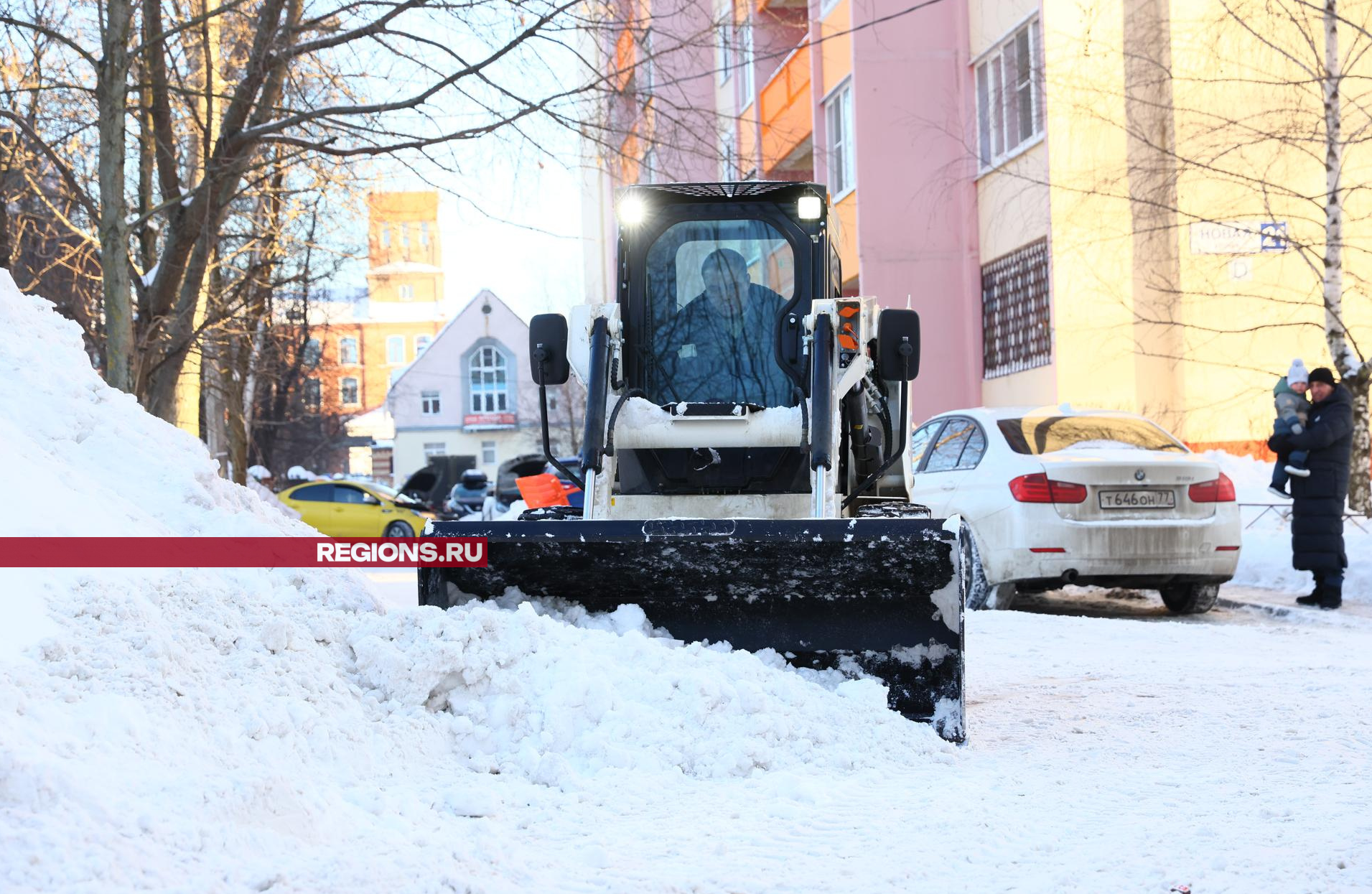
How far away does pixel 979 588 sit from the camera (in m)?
10.5

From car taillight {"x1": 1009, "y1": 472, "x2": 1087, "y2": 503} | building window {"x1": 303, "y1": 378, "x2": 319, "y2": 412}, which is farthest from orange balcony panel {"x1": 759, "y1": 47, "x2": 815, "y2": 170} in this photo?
building window {"x1": 303, "y1": 378, "x2": 319, "y2": 412}

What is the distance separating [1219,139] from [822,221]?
1074cm

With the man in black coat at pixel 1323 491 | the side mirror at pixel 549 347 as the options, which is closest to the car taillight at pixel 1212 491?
the man in black coat at pixel 1323 491

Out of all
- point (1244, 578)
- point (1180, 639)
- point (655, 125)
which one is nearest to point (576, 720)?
point (1180, 639)

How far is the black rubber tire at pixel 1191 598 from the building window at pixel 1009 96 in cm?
921

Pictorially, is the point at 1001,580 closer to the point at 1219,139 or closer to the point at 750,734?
the point at 750,734

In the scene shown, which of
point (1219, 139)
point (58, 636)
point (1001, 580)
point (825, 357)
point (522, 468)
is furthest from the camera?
point (522, 468)

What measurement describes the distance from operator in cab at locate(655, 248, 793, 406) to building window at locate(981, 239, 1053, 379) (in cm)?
1148

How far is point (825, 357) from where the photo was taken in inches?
277

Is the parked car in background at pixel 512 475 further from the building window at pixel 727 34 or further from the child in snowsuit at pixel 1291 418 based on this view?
the child in snowsuit at pixel 1291 418

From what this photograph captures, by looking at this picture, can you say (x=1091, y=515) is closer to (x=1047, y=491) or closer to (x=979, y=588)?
(x=1047, y=491)

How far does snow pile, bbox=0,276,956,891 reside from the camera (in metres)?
3.58

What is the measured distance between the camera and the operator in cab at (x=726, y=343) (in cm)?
758

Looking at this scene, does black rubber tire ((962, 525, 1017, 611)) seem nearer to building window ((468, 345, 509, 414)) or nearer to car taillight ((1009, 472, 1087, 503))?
car taillight ((1009, 472, 1087, 503))
